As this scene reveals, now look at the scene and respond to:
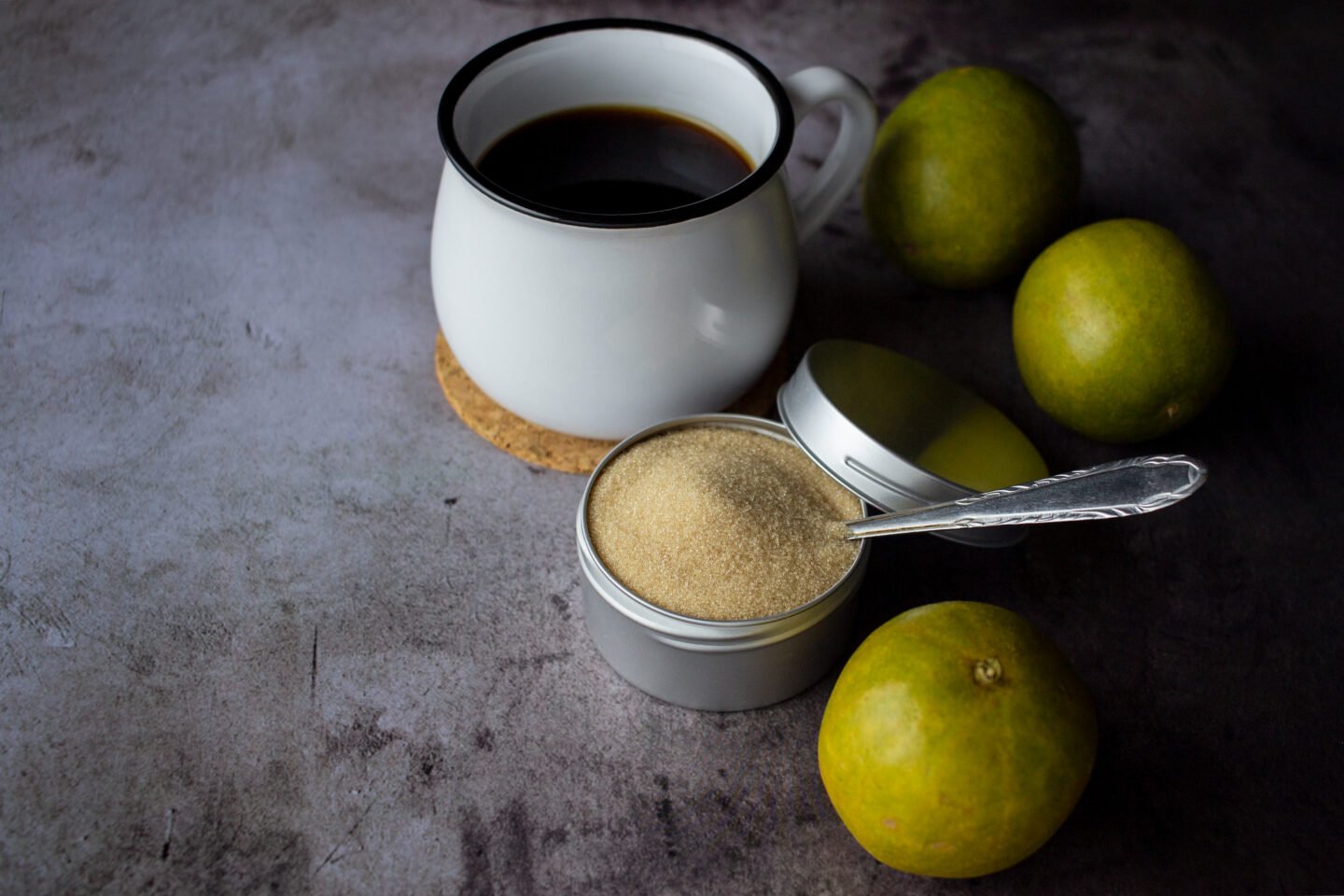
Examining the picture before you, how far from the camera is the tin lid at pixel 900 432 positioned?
653mm

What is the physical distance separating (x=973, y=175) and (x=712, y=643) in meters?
0.42

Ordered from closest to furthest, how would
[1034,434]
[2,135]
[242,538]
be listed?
1. [242,538]
2. [1034,434]
3. [2,135]

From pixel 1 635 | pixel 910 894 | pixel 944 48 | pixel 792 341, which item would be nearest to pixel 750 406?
pixel 792 341

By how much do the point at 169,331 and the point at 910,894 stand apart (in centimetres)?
65

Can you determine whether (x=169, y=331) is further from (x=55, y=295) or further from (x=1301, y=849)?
(x=1301, y=849)

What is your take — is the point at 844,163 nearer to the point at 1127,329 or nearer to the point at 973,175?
the point at 973,175

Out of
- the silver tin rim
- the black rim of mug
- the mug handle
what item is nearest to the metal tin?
the silver tin rim

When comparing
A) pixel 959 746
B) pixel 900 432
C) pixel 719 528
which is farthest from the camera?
pixel 900 432

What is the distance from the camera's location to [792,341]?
2.84ft

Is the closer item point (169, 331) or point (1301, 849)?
point (1301, 849)

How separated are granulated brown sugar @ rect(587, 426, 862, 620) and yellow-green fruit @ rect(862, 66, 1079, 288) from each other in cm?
26

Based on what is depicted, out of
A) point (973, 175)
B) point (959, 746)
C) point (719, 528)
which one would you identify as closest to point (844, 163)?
point (973, 175)

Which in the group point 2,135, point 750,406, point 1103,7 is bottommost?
point 2,135

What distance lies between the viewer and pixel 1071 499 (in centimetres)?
56
